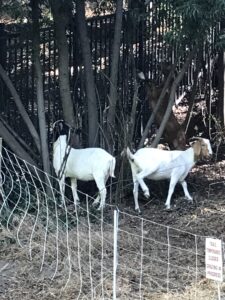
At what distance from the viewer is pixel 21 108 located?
934 cm

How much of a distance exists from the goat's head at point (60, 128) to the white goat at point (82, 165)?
14 centimetres

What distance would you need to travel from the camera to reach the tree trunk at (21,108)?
30.3 ft

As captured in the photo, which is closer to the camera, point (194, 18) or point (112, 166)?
point (194, 18)

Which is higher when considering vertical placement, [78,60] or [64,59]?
[64,59]

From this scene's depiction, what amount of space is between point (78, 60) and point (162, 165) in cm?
208

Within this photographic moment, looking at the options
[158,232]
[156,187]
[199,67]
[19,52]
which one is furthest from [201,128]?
[158,232]

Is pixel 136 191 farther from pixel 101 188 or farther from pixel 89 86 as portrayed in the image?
pixel 89 86

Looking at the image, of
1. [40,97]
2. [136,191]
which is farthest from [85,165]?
[40,97]

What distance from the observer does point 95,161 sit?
29.0ft

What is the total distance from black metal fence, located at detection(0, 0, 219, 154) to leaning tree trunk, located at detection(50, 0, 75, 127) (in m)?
0.24

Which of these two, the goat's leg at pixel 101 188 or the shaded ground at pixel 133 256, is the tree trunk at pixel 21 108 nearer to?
the goat's leg at pixel 101 188

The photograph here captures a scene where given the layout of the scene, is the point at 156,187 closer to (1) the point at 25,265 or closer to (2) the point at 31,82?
(2) the point at 31,82

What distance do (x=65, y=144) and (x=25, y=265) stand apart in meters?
2.61

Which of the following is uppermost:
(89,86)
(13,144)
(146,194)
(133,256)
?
(89,86)
